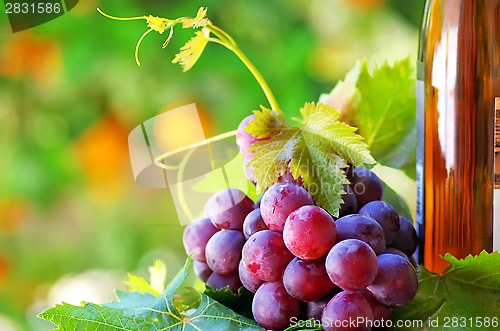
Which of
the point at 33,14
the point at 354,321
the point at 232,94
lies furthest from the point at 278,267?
the point at 232,94

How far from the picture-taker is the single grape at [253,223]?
20.1 inches

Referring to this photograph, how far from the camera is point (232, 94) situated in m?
1.11

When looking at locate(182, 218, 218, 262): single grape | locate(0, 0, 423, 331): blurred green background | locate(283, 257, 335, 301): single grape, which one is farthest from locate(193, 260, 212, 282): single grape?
locate(0, 0, 423, 331): blurred green background

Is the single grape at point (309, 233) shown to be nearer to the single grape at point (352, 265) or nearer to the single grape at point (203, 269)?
the single grape at point (352, 265)

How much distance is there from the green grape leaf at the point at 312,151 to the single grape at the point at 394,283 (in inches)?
2.1

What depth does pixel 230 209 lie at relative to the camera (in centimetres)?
54

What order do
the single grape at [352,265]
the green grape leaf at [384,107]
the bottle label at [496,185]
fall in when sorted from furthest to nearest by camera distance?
the green grape leaf at [384,107] < the bottle label at [496,185] < the single grape at [352,265]

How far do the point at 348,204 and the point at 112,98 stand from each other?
27.5 inches

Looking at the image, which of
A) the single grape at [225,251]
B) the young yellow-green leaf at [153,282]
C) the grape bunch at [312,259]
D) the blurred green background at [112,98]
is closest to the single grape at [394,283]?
the grape bunch at [312,259]

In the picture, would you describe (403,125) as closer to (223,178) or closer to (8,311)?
(223,178)

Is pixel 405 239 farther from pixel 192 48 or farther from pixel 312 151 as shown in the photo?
pixel 192 48

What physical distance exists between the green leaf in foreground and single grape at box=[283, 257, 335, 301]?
1.8 inches

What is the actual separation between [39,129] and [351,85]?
692 millimetres

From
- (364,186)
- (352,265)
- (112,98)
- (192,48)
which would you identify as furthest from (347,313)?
(112,98)
